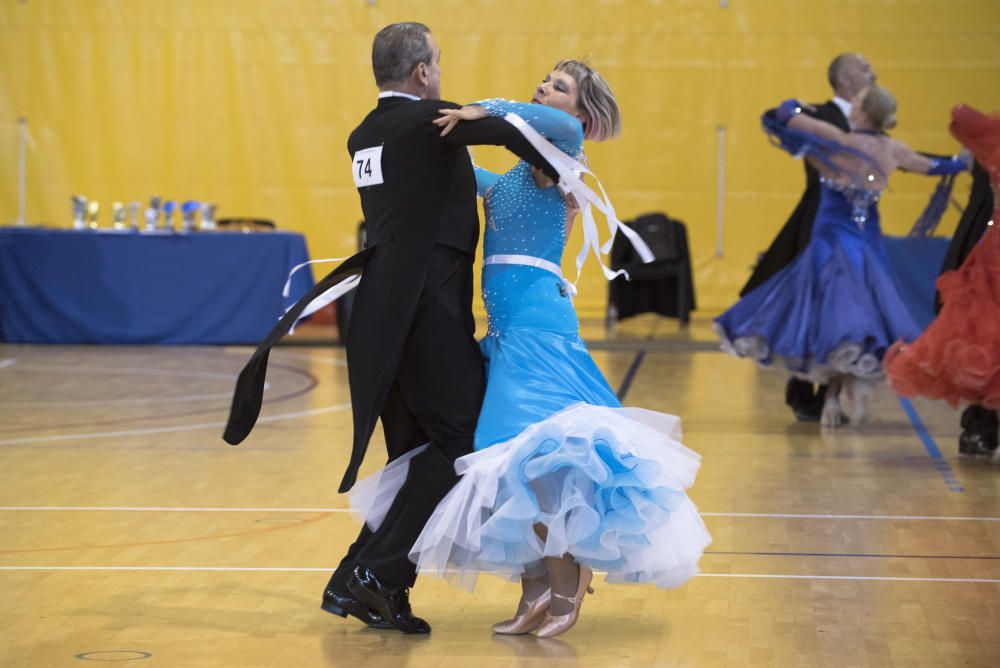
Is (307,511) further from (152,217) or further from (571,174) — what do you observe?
(152,217)

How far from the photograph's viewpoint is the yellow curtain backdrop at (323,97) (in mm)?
13578

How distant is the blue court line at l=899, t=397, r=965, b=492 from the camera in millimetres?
5719

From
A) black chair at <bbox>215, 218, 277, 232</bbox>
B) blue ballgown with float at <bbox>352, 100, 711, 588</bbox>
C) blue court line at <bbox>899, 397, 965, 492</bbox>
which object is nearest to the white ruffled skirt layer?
blue ballgown with float at <bbox>352, 100, 711, 588</bbox>

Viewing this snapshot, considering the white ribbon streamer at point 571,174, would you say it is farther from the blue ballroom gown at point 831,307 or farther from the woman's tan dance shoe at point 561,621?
the blue ballroom gown at point 831,307

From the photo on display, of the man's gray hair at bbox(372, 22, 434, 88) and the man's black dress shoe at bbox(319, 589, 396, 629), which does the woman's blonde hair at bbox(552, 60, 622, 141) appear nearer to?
the man's gray hair at bbox(372, 22, 434, 88)

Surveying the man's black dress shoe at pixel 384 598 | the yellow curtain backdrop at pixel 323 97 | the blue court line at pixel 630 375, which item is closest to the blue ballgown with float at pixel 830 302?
the blue court line at pixel 630 375

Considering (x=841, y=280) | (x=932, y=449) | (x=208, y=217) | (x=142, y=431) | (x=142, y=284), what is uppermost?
(x=841, y=280)

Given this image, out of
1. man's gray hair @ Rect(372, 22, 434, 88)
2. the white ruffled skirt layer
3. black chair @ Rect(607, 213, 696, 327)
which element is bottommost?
black chair @ Rect(607, 213, 696, 327)

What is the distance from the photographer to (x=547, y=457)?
3.27m

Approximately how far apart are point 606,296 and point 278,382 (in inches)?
218

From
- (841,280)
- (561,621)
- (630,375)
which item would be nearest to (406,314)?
(561,621)

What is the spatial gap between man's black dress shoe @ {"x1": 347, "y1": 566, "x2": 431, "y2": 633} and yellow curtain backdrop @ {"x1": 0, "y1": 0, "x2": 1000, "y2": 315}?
33.5 ft

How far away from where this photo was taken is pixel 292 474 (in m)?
5.82

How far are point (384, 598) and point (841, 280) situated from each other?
13.5 feet
